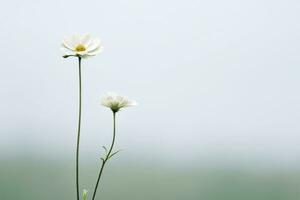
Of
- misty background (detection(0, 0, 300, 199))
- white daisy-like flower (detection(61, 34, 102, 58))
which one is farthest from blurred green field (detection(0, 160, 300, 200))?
white daisy-like flower (detection(61, 34, 102, 58))

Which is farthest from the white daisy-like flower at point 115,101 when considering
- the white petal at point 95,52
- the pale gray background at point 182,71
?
the pale gray background at point 182,71

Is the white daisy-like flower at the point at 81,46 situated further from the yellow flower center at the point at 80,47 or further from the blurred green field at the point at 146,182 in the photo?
the blurred green field at the point at 146,182

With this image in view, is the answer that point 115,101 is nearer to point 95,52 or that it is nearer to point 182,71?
point 95,52

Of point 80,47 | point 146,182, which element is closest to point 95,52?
point 80,47

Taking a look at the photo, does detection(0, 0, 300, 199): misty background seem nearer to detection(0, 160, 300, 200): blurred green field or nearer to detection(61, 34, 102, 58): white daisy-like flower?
detection(0, 160, 300, 200): blurred green field

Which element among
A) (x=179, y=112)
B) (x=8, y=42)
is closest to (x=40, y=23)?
(x=8, y=42)

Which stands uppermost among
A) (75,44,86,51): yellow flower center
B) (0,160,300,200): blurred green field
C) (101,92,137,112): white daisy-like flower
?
(75,44,86,51): yellow flower center
